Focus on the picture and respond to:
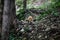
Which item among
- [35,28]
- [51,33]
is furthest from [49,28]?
[35,28]

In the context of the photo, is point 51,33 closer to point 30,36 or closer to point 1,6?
point 30,36

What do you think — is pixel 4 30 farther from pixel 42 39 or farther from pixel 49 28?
pixel 49 28

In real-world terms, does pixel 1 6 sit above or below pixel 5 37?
above

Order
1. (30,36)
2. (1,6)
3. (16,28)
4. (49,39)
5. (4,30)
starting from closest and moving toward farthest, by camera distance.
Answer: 1. (4,30)
2. (1,6)
3. (49,39)
4. (30,36)
5. (16,28)

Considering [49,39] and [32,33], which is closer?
Answer: [49,39]

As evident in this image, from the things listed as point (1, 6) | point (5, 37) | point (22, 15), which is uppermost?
point (1, 6)

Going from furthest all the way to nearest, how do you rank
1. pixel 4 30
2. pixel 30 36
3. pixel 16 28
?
pixel 16 28 < pixel 30 36 < pixel 4 30

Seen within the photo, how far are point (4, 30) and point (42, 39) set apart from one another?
231 centimetres

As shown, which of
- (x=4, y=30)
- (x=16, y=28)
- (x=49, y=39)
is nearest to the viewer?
(x=4, y=30)

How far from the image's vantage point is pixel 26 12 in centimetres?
1348

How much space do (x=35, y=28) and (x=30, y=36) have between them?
97 centimetres

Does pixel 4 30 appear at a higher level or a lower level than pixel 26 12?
higher

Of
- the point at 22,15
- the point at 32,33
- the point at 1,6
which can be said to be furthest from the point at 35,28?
the point at 22,15

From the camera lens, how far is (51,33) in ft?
25.4
